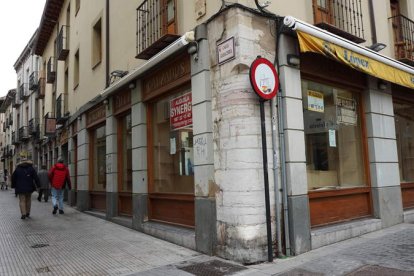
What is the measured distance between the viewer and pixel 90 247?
734cm

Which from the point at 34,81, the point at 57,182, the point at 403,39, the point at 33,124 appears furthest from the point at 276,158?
the point at 34,81

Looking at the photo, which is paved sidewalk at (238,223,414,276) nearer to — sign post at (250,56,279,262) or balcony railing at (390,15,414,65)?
sign post at (250,56,279,262)

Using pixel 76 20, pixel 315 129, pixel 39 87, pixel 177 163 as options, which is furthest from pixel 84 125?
pixel 39 87

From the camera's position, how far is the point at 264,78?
5.98 meters

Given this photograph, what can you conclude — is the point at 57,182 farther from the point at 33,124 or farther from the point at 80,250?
the point at 33,124

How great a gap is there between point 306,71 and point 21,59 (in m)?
30.7

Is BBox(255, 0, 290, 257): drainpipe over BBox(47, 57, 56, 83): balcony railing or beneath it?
beneath

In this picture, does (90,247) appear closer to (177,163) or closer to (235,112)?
(177,163)

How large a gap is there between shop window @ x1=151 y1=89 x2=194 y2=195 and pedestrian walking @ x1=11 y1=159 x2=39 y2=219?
4.26 metres

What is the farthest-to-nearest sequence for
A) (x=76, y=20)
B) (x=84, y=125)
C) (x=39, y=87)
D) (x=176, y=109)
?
(x=39, y=87) → (x=76, y=20) → (x=84, y=125) → (x=176, y=109)

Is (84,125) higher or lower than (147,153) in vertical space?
higher

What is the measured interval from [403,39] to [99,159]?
9616 millimetres

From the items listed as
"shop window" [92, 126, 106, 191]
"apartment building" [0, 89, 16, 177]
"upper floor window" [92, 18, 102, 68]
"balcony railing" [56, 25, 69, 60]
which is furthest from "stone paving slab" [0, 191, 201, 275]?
"apartment building" [0, 89, 16, 177]

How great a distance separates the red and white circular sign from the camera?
19.1 feet
